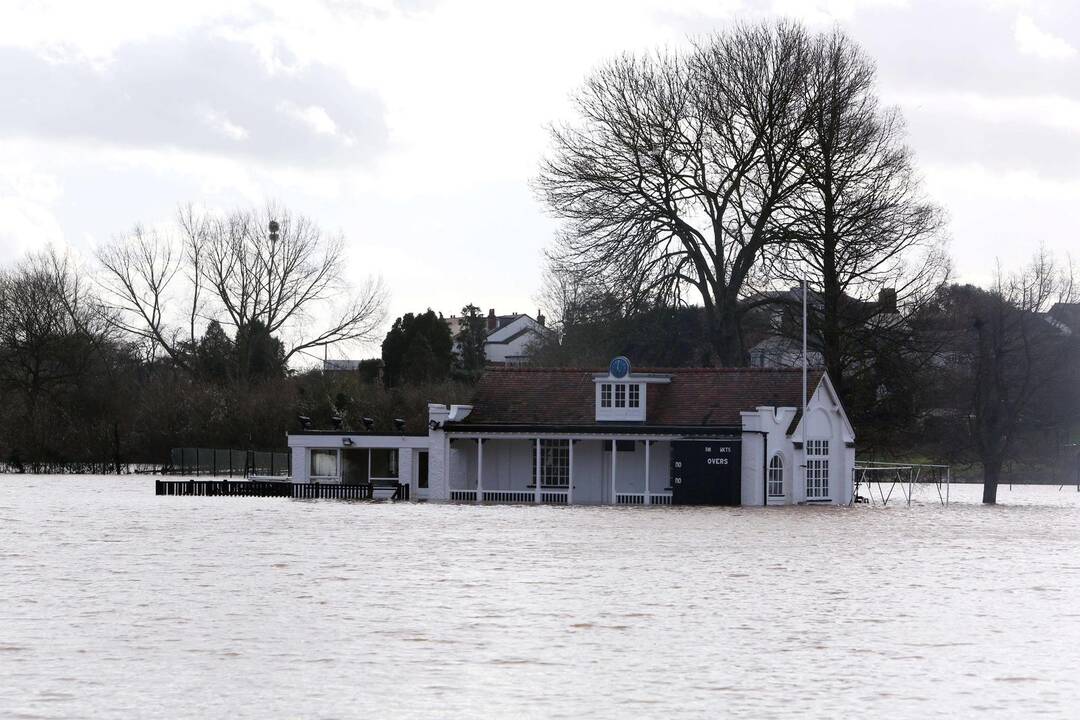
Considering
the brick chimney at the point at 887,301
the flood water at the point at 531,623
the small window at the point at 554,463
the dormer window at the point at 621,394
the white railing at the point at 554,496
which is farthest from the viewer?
the brick chimney at the point at 887,301

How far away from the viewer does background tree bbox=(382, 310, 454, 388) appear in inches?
4040

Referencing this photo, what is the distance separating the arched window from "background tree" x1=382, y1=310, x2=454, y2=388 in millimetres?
47250

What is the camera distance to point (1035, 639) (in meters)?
19.0

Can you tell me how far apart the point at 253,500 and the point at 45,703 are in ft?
149

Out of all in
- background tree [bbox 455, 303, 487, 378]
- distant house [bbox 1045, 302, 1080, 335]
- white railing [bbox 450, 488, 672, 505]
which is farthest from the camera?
background tree [bbox 455, 303, 487, 378]

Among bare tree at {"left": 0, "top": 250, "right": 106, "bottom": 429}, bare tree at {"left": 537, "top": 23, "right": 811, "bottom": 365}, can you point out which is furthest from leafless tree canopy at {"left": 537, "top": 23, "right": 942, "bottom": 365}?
bare tree at {"left": 0, "top": 250, "right": 106, "bottom": 429}

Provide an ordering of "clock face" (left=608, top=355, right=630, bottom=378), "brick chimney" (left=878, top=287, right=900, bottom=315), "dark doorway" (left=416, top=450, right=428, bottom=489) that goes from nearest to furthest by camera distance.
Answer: "clock face" (left=608, top=355, right=630, bottom=378)
"dark doorway" (left=416, top=450, right=428, bottom=489)
"brick chimney" (left=878, top=287, right=900, bottom=315)

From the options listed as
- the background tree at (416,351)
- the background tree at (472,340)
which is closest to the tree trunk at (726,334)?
the background tree at (416,351)

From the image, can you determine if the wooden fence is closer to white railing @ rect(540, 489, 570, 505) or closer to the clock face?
white railing @ rect(540, 489, 570, 505)

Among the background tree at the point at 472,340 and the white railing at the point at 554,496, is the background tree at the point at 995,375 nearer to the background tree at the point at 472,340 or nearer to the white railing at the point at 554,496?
the white railing at the point at 554,496

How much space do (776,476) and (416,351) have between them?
5061 centimetres

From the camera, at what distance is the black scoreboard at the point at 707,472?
53562 mm

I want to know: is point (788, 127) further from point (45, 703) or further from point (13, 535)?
point (45, 703)

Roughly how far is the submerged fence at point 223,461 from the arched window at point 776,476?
39.5m
